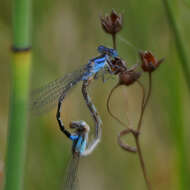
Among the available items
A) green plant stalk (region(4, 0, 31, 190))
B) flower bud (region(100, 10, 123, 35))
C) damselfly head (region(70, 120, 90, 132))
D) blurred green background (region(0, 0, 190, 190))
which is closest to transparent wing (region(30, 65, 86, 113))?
damselfly head (region(70, 120, 90, 132))

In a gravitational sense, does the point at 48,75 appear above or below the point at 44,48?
below

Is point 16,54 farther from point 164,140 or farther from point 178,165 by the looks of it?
point 164,140

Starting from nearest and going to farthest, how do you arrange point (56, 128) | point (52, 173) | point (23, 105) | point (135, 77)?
1. point (23, 105)
2. point (135, 77)
3. point (52, 173)
4. point (56, 128)

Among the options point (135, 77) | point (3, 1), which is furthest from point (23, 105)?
point (3, 1)

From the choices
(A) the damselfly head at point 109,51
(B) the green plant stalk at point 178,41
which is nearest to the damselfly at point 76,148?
(A) the damselfly head at point 109,51

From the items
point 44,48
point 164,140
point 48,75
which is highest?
point 44,48

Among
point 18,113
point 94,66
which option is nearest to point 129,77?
point 94,66

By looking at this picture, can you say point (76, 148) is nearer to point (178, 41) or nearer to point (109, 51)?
point (109, 51)

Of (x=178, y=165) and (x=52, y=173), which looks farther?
(x=52, y=173)
